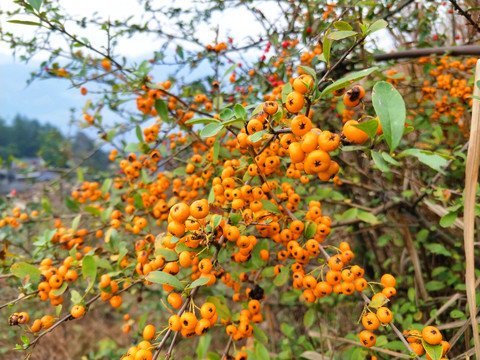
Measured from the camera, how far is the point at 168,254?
137cm

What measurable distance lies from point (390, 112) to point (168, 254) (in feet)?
3.59

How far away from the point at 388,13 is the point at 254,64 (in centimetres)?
137

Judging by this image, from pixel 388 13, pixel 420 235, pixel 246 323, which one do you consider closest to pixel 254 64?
pixel 388 13

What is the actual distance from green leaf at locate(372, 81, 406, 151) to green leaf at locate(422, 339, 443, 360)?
2.66 ft

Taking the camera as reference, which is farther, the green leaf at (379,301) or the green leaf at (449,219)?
the green leaf at (449,219)

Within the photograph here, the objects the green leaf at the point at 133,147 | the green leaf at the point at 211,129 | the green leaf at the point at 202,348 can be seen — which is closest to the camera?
the green leaf at the point at 211,129

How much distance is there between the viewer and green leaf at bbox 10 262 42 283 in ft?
5.49

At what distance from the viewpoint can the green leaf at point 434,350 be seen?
1066mm

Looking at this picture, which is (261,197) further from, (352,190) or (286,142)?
(352,190)

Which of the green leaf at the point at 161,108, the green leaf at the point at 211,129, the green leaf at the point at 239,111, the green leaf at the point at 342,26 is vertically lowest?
the green leaf at the point at 211,129

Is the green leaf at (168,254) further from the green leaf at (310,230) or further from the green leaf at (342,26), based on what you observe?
the green leaf at (342,26)

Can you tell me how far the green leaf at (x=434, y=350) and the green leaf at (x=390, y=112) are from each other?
0.81m

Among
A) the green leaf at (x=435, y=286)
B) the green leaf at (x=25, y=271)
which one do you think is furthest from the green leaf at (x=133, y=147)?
the green leaf at (x=435, y=286)

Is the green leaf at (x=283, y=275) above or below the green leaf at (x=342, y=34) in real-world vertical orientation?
below
